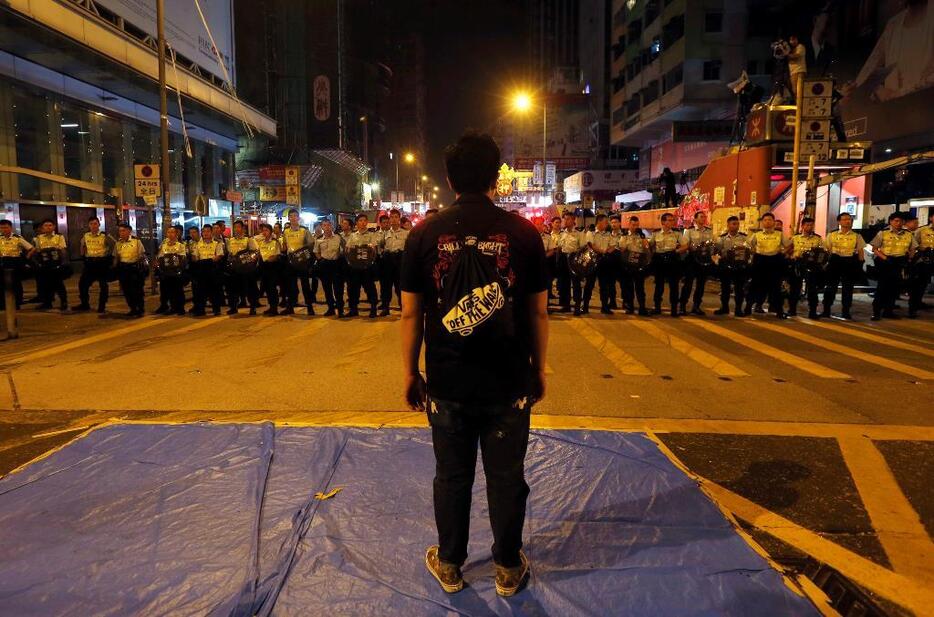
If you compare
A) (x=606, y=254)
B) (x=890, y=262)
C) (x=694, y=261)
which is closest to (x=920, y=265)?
(x=890, y=262)

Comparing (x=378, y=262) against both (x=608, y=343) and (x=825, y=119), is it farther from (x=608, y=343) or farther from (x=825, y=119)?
(x=825, y=119)

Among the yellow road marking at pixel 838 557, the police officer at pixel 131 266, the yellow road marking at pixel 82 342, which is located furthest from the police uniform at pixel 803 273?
the police officer at pixel 131 266

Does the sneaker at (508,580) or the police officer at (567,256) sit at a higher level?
the police officer at (567,256)

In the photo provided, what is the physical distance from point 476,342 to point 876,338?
10.2 meters

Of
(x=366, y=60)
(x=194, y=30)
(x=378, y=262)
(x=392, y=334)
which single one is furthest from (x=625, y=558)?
(x=366, y=60)

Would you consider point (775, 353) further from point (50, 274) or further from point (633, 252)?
point (50, 274)

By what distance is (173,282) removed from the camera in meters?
13.1

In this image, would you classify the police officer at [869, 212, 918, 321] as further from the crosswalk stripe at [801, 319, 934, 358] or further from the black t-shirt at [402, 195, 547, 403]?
the black t-shirt at [402, 195, 547, 403]

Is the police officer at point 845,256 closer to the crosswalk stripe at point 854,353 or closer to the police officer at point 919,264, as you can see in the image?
the police officer at point 919,264

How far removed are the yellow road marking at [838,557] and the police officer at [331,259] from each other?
9.79 metres

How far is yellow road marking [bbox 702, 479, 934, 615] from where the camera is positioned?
306 centimetres

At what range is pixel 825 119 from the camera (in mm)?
13438

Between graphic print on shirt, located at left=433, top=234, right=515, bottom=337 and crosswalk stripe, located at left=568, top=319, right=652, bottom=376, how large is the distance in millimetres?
5456

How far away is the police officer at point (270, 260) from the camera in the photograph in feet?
A: 41.9
